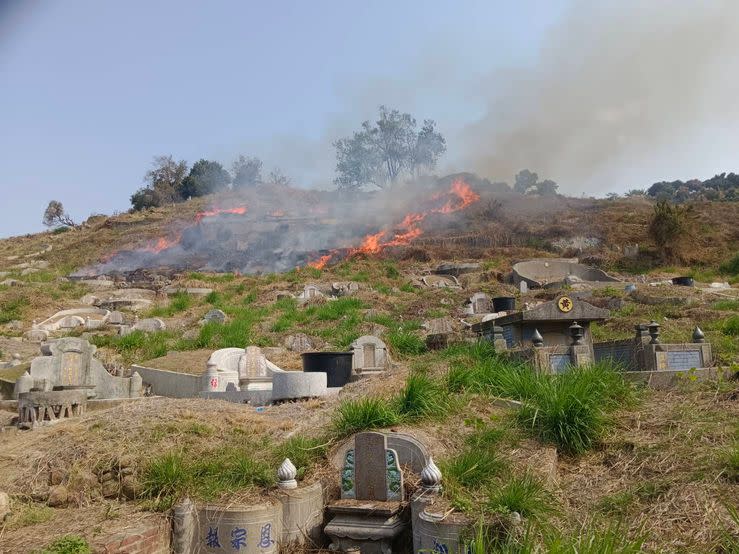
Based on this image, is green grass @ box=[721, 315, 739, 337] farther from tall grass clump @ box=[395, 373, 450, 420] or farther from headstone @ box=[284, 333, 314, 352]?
headstone @ box=[284, 333, 314, 352]

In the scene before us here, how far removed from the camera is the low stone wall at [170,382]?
15352mm

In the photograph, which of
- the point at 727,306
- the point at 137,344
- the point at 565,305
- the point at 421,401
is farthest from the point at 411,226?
the point at 421,401

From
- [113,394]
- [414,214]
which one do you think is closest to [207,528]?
[113,394]

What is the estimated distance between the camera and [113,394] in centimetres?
1470

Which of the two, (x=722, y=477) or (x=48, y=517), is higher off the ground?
(x=722, y=477)

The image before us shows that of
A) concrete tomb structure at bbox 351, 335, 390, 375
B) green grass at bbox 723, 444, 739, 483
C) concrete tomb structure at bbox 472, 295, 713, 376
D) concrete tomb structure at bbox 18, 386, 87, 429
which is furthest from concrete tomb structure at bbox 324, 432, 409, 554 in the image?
concrete tomb structure at bbox 351, 335, 390, 375

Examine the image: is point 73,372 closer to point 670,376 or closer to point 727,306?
point 670,376

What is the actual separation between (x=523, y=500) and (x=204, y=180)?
78637 mm

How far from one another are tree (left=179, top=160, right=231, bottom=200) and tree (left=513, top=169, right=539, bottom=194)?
125ft

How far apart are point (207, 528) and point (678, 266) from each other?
3747cm

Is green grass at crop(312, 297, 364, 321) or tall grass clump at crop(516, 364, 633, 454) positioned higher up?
green grass at crop(312, 297, 364, 321)

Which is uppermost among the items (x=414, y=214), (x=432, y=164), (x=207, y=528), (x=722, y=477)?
(x=432, y=164)

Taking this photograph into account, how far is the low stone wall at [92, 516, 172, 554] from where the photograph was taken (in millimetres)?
5199

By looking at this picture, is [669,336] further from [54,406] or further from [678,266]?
[678,266]
